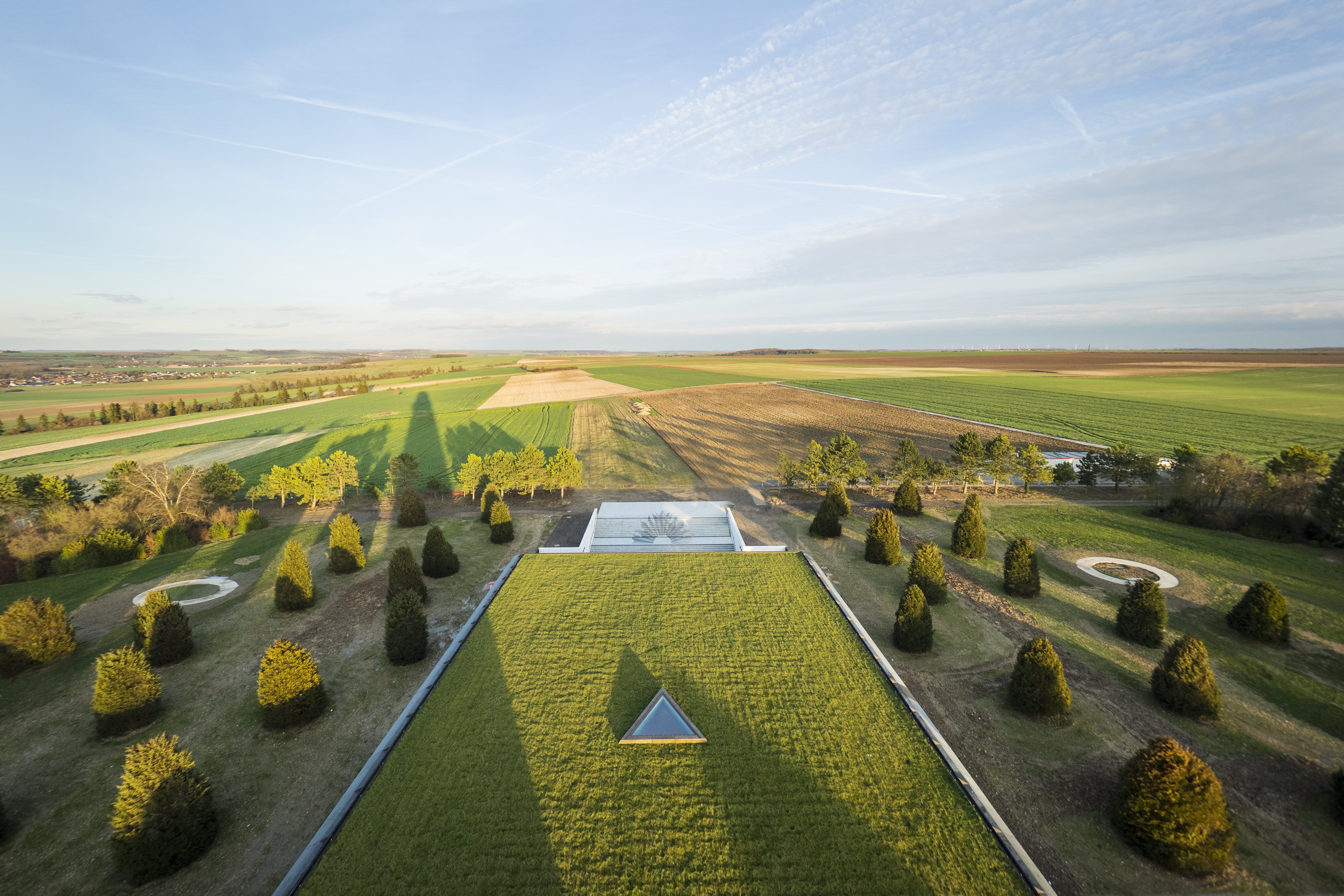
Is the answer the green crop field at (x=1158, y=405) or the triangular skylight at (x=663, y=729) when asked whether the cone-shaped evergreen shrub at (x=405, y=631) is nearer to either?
the triangular skylight at (x=663, y=729)

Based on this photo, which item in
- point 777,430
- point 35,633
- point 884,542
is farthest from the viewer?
point 777,430

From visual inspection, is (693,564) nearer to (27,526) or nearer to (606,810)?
(606,810)

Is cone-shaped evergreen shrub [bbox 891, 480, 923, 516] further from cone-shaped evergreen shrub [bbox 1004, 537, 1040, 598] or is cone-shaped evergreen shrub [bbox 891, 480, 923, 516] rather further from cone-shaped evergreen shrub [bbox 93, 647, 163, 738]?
cone-shaped evergreen shrub [bbox 93, 647, 163, 738]

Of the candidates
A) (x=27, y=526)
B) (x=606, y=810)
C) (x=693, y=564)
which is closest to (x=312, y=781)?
(x=606, y=810)

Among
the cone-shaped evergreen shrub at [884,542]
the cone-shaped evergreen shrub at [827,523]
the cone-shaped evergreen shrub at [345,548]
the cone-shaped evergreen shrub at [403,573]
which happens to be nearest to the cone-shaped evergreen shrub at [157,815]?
the cone-shaped evergreen shrub at [403,573]

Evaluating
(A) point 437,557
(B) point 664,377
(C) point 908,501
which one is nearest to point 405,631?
(A) point 437,557

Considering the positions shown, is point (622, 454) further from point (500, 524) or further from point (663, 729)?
point (663, 729)
